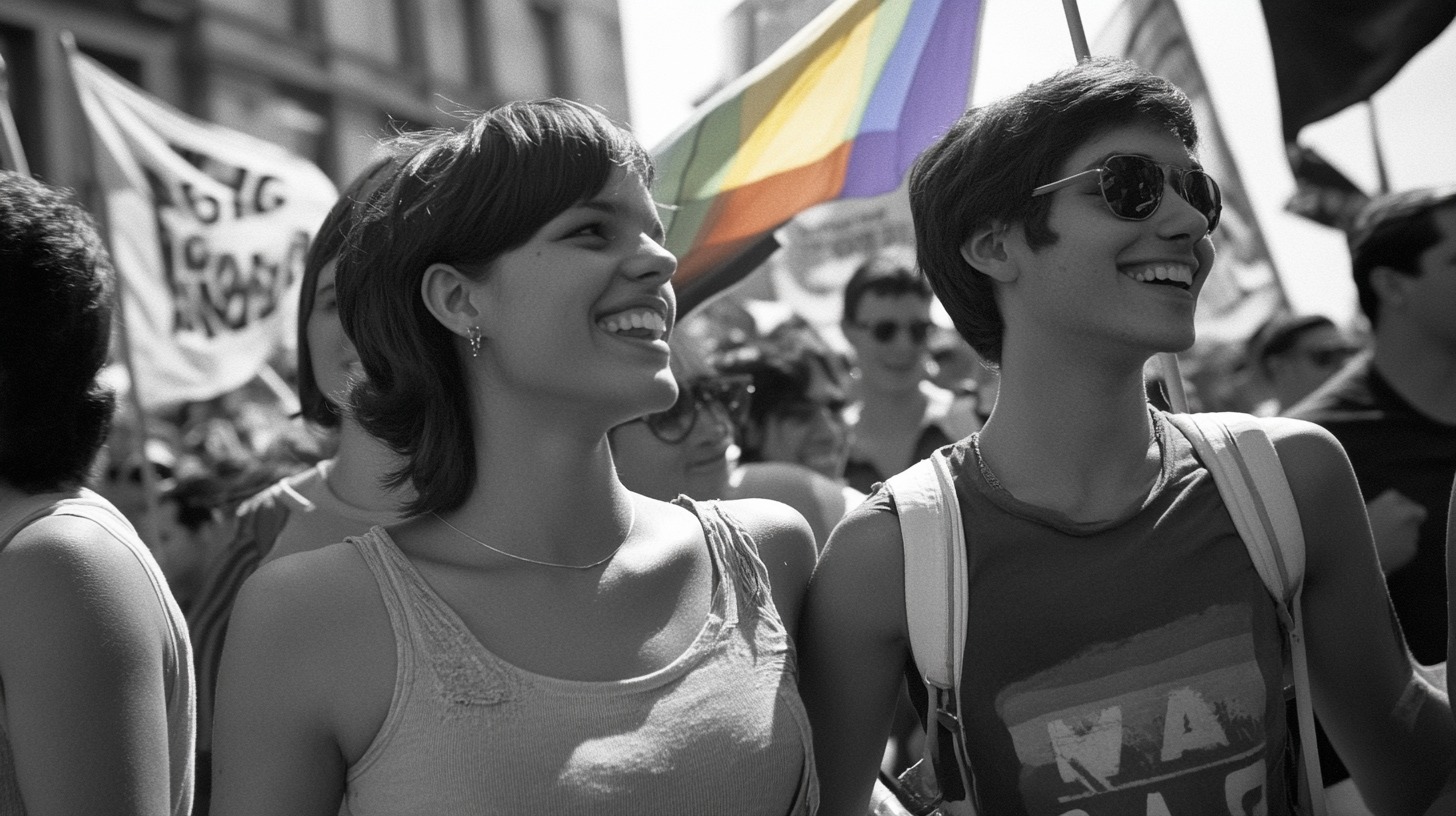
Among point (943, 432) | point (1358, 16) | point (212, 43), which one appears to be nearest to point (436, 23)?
point (212, 43)

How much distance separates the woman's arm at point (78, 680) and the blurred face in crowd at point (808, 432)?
8.91 ft

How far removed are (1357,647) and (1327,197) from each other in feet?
13.7

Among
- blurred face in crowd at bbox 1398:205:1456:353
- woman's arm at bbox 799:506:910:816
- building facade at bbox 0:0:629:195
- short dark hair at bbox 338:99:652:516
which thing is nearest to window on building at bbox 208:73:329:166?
building facade at bbox 0:0:629:195

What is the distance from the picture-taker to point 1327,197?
599 cm

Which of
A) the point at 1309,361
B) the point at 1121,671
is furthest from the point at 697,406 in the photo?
the point at 1309,361

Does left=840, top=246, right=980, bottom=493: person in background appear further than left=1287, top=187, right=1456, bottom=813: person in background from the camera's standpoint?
Yes

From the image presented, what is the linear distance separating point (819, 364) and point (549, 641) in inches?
116

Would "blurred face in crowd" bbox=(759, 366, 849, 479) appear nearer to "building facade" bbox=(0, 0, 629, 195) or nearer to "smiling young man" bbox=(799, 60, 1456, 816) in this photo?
"smiling young man" bbox=(799, 60, 1456, 816)

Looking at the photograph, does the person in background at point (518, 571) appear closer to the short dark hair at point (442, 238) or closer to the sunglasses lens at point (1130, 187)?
the short dark hair at point (442, 238)

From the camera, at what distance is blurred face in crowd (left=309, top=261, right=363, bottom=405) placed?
3.13 metres

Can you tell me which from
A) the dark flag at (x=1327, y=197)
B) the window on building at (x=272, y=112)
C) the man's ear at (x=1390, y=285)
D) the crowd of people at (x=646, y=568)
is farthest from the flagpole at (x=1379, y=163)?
the window on building at (x=272, y=112)

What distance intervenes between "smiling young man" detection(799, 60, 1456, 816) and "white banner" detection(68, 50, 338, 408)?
17.8ft

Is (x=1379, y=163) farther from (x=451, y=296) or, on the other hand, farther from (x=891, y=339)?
(x=451, y=296)

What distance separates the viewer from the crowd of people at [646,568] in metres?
1.95
